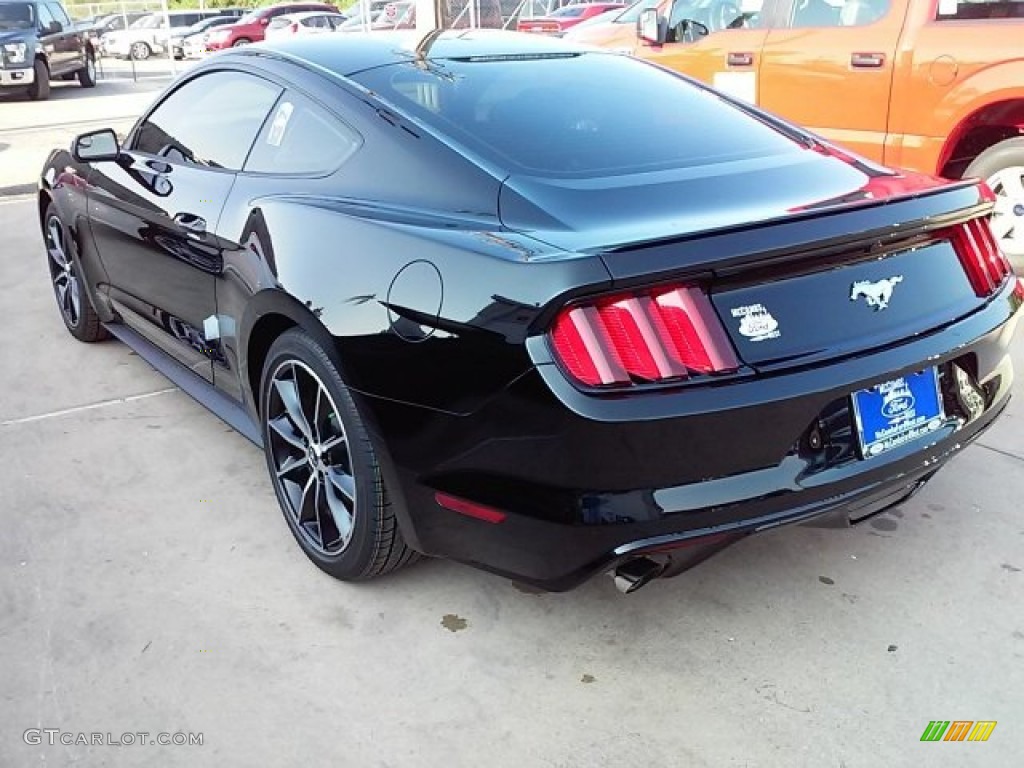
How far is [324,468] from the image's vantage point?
2.81m

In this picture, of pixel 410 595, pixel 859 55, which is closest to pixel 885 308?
pixel 410 595

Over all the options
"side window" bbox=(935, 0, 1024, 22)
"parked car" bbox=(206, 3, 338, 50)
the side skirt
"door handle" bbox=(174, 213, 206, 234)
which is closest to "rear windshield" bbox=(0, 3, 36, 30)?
"parked car" bbox=(206, 3, 338, 50)

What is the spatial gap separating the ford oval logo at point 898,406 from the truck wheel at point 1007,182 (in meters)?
3.18

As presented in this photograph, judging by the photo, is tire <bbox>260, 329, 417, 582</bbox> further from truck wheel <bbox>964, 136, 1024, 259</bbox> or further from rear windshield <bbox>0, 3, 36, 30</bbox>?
rear windshield <bbox>0, 3, 36, 30</bbox>

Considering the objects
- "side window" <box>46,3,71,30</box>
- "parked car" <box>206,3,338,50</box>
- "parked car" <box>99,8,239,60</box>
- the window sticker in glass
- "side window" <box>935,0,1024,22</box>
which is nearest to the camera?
the window sticker in glass

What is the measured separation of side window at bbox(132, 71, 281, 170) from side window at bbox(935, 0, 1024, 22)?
375 centimetres

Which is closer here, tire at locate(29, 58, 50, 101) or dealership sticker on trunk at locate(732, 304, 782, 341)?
→ dealership sticker on trunk at locate(732, 304, 782, 341)

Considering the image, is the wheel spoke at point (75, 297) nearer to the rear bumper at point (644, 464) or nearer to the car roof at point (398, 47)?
the car roof at point (398, 47)

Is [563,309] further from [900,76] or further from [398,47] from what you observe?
[900,76]

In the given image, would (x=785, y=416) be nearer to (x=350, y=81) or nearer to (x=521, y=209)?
(x=521, y=209)

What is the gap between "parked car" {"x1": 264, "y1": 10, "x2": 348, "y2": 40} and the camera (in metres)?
25.2

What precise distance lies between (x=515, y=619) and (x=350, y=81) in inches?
64.3

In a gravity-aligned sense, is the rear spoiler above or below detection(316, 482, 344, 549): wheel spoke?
above

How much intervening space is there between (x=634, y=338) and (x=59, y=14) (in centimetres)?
1863
